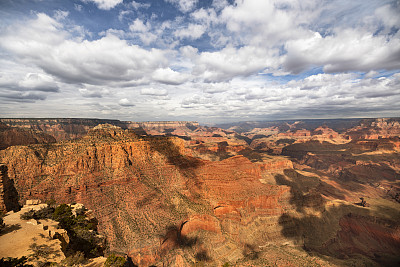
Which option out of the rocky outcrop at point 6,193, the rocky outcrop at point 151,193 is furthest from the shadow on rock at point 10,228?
the rocky outcrop at point 151,193

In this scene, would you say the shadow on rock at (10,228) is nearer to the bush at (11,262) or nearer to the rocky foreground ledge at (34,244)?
the rocky foreground ledge at (34,244)

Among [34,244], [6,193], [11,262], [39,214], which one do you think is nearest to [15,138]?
[6,193]

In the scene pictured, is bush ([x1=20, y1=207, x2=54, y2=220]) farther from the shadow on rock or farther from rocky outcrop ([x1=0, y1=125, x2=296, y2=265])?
rocky outcrop ([x1=0, y1=125, x2=296, y2=265])

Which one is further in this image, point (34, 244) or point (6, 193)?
point (6, 193)

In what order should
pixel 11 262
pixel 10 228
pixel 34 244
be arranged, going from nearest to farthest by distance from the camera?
pixel 11 262 → pixel 34 244 → pixel 10 228

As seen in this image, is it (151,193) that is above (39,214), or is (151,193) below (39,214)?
below

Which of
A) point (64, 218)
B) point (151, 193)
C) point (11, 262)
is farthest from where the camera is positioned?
point (151, 193)

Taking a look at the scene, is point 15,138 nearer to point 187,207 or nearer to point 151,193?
point 151,193

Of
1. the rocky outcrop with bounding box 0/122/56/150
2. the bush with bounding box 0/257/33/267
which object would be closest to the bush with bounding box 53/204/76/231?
the bush with bounding box 0/257/33/267

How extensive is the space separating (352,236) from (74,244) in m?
91.7

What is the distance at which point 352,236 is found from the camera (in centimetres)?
6575

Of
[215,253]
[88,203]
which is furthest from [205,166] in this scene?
[88,203]

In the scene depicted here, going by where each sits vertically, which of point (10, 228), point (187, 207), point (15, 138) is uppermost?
point (15, 138)

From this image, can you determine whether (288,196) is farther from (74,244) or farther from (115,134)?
(115,134)
